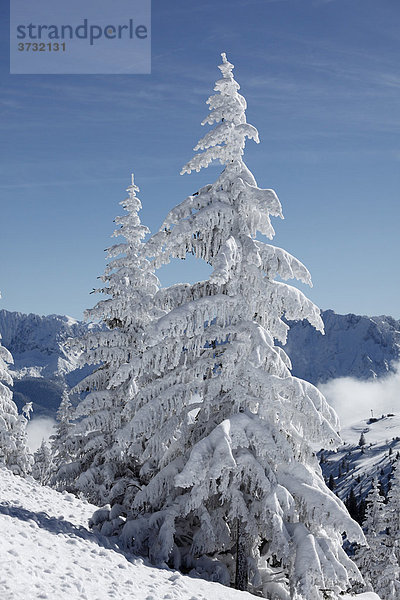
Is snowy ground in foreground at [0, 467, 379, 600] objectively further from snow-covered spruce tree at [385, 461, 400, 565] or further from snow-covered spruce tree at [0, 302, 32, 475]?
snow-covered spruce tree at [385, 461, 400, 565]

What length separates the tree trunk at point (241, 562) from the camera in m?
12.8

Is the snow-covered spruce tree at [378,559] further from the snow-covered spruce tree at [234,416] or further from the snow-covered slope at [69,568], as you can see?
the snow-covered slope at [69,568]

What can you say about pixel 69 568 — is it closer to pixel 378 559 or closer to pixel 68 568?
pixel 68 568

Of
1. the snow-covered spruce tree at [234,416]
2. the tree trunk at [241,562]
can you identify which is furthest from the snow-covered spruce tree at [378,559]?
the snow-covered spruce tree at [234,416]

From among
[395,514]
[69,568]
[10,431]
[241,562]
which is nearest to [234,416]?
[241,562]

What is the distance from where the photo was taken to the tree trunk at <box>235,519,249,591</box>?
12805 millimetres

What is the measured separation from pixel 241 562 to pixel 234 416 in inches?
136

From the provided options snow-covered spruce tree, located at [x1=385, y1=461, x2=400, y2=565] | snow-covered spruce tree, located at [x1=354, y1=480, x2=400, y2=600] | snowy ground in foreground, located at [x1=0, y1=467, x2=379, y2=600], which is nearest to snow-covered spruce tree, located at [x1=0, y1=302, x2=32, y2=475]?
snowy ground in foreground, located at [x1=0, y1=467, x2=379, y2=600]

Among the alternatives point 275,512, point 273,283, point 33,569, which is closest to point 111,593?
point 33,569

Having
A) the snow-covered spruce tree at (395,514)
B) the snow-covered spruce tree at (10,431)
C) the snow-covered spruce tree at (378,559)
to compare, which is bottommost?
the snow-covered spruce tree at (378,559)

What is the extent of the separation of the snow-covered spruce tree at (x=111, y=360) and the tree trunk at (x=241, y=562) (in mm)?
8162

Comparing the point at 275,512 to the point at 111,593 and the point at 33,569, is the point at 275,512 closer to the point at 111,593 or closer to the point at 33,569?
the point at 111,593

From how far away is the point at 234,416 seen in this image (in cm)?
1294

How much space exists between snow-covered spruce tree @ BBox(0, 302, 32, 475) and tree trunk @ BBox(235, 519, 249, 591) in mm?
21772
